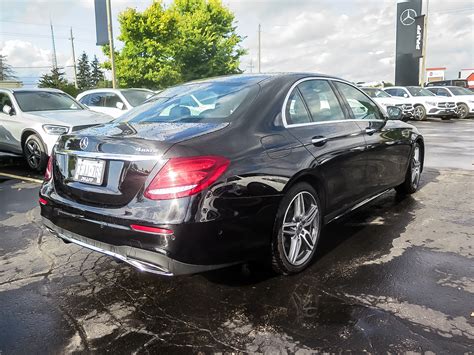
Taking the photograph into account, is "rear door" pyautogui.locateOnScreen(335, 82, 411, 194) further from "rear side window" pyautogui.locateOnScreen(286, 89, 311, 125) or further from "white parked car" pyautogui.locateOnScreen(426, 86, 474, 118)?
"white parked car" pyautogui.locateOnScreen(426, 86, 474, 118)

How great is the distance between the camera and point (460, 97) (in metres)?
21.0

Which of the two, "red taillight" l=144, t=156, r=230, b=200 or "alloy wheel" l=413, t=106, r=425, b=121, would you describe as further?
"alloy wheel" l=413, t=106, r=425, b=121

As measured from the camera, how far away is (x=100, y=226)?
2.77 m


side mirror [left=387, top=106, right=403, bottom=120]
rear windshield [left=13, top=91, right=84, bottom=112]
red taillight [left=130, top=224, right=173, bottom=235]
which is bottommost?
red taillight [left=130, top=224, right=173, bottom=235]

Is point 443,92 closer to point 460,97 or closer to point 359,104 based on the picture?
point 460,97

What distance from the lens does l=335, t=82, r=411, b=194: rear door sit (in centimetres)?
430

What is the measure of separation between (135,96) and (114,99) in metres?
0.54

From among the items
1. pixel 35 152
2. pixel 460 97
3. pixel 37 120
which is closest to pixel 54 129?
pixel 37 120

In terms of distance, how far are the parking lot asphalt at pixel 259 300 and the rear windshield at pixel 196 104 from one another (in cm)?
123

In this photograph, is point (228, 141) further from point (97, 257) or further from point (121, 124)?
point (97, 257)

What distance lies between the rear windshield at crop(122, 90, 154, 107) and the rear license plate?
26.3 feet

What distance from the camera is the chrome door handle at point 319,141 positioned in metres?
3.43

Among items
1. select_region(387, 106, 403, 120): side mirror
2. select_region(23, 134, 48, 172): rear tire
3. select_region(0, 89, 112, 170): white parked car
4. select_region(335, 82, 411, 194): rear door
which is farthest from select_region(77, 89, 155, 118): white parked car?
select_region(335, 82, 411, 194): rear door

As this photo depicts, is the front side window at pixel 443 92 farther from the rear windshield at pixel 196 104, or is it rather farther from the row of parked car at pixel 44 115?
the rear windshield at pixel 196 104
